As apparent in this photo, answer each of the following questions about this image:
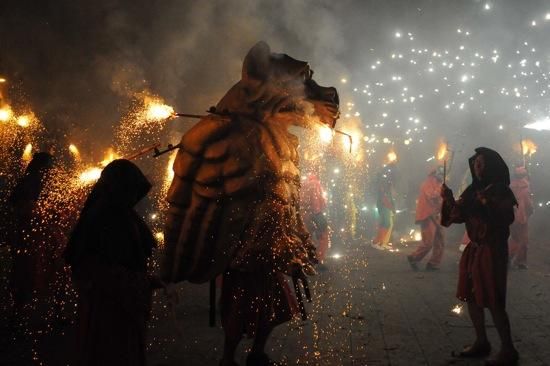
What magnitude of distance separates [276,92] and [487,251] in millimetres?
2709

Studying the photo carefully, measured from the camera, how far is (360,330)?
15.7 feet

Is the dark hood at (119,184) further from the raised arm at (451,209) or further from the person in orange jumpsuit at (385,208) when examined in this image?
the person in orange jumpsuit at (385,208)

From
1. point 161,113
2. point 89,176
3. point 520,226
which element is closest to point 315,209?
point 520,226

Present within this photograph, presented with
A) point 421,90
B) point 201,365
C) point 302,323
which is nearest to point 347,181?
point 421,90

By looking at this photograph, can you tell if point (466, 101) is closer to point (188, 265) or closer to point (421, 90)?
point (421, 90)

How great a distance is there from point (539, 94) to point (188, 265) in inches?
865

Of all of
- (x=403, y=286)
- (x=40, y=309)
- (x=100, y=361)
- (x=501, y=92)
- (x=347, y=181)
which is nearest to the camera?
(x=100, y=361)

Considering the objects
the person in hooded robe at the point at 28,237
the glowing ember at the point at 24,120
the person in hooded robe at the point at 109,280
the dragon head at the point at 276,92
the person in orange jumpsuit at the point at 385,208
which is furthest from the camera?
the person in orange jumpsuit at the point at 385,208

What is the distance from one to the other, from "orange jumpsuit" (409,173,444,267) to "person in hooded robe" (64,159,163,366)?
25.1 ft

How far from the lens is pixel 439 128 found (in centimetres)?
2348

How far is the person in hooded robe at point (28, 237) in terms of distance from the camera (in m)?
5.20

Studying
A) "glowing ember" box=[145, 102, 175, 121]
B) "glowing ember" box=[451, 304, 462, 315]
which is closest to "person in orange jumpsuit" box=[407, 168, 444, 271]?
"glowing ember" box=[451, 304, 462, 315]

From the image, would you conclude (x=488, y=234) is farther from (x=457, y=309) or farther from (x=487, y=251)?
(x=457, y=309)

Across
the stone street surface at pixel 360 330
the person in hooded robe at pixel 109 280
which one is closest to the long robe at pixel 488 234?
the stone street surface at pixel 360 330
